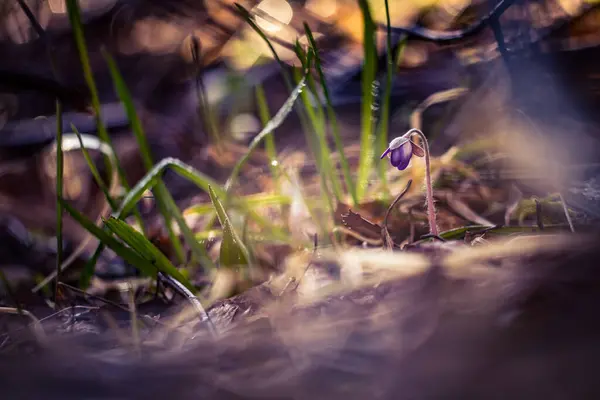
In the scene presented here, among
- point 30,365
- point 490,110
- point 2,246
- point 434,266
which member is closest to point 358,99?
point 490,110

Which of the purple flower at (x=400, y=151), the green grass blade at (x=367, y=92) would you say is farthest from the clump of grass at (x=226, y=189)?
the purple flower at (x=400, y=151)

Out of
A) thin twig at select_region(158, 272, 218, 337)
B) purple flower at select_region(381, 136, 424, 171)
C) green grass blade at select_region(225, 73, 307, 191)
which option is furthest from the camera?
green grass blade at select_region(225, 73, 307, 191)

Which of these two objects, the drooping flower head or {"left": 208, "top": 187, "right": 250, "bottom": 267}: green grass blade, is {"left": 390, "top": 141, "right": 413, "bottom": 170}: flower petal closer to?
the drooping flower head

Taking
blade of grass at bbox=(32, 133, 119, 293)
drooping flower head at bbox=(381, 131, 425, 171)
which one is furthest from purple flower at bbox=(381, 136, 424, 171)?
blade of grass at bbox=(32, 133, 119, 293)

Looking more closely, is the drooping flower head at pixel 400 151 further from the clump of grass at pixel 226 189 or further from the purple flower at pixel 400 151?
the clump of grass at pixel 226 189

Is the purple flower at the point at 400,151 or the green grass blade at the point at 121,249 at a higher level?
the purple flower at the point at 400,151

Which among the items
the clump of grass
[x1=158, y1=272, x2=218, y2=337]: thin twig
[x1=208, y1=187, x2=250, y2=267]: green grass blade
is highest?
the clump of grass
